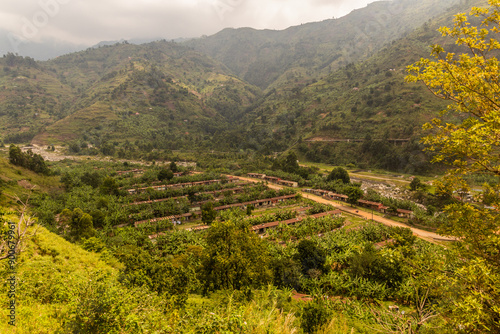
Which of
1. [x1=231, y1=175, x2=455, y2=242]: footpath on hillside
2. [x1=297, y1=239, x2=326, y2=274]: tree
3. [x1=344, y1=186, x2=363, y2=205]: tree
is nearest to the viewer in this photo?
[x1=297, y1=239, x2=326, y2=274]: tree

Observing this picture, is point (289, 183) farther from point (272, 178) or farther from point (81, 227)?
point (81, 227)

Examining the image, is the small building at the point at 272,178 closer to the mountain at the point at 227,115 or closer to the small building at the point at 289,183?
the small building at the point at 289,183

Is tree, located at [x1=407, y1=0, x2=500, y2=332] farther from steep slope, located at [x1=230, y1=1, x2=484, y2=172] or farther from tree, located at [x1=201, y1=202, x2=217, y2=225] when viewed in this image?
steep slope, located at [x1=230, y1=1, x2=484, y2=172]

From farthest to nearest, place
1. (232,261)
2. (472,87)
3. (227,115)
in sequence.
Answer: (227,115) → (232,261) → (472,87)

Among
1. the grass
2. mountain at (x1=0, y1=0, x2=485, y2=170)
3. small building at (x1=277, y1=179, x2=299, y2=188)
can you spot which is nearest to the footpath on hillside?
small building at (x1=277, y1=179, x2=299, y2=188)

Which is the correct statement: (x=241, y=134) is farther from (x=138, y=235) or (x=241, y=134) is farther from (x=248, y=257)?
(x=248, y=257)

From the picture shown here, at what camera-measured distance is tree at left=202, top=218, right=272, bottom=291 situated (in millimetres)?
13672

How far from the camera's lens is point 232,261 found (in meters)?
13.7

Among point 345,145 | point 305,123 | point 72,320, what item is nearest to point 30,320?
point 72,320

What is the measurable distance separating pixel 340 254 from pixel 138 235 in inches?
838

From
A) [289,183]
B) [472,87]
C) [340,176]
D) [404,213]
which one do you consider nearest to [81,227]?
[472,87]

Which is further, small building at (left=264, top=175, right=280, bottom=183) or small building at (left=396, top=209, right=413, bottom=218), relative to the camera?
small building at (left=264, top=175, right=280, bottom=183)

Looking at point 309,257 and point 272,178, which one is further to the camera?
point 272,178

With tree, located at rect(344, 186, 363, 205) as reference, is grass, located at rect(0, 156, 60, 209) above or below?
above
